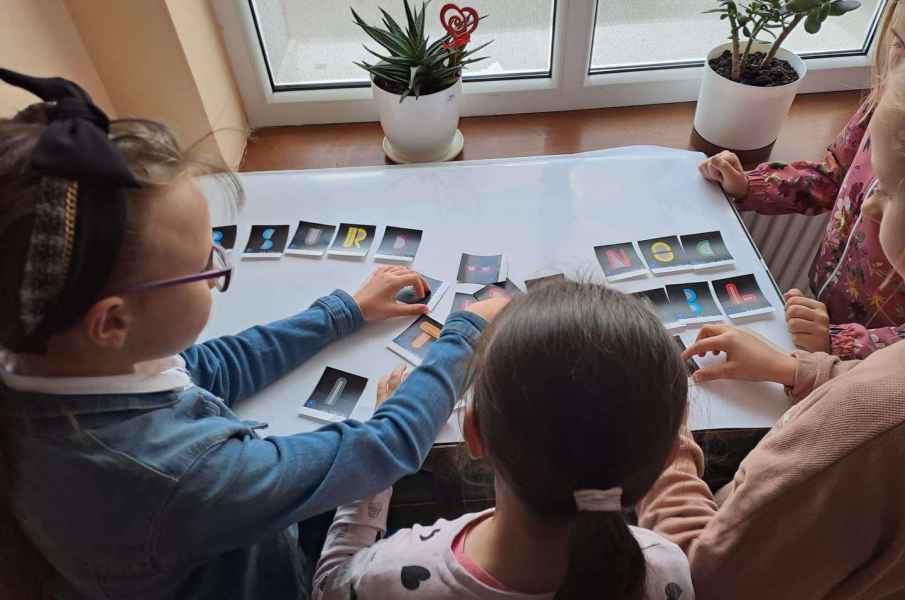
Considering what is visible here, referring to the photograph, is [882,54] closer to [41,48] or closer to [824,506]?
[824,506]

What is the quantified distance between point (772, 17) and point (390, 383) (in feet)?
3.30

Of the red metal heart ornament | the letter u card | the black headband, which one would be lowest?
the letter u card

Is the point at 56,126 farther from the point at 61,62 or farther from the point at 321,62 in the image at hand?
the point at 321,62

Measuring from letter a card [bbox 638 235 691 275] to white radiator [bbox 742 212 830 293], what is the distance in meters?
0.39

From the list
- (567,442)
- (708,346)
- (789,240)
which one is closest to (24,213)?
(567,442)

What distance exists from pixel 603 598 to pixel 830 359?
575 millimetres

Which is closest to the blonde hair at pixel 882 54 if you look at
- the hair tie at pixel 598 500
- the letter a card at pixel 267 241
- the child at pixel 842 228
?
the child at pixel 842 228

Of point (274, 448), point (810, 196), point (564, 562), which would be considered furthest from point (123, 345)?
point (810, 196)

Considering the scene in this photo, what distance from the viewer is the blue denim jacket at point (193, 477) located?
61 centimetres

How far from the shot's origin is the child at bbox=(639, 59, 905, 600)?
54 cm

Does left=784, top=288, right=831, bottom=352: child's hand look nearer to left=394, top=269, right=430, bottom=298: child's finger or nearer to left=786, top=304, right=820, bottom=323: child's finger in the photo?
left=786, top=304, right=820, bottom=323: child's finger

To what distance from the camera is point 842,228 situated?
3.84 ft

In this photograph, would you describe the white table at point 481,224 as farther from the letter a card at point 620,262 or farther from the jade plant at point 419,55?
the jade plant at point 419,55

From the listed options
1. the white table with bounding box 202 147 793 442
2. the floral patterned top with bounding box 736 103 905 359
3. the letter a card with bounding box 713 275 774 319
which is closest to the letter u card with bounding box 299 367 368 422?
the white table with bounding box 202 147 793 442
